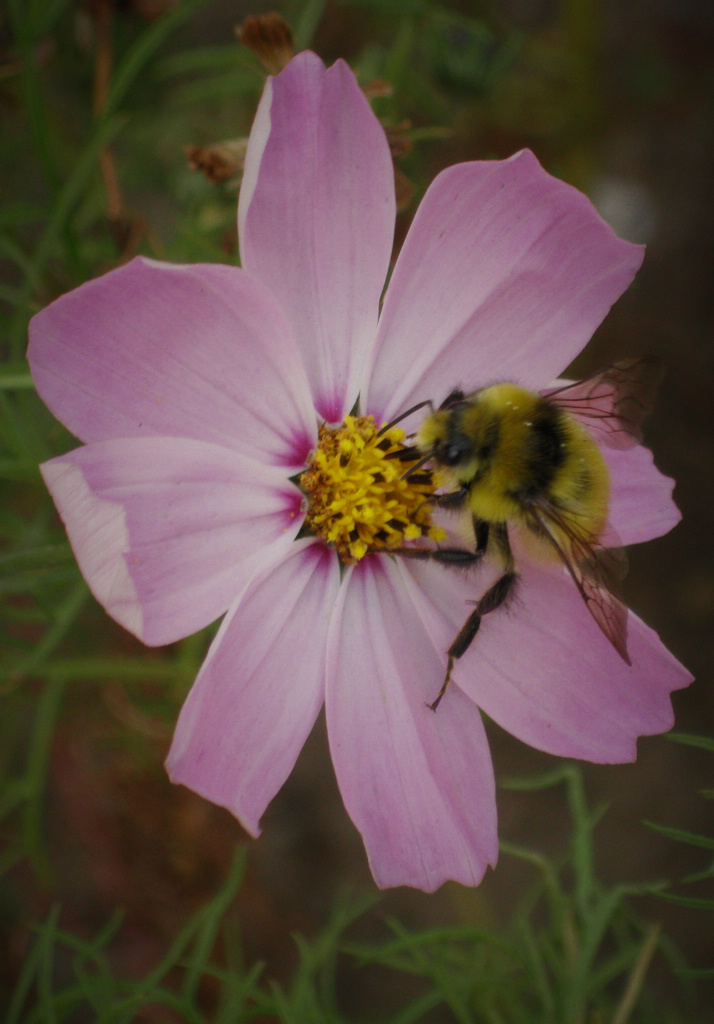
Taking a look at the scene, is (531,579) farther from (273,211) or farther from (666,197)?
(666,197)

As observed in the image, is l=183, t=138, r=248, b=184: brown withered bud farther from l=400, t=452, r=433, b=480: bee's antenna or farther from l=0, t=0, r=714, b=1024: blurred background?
l=400, t=452, r=433, b=480: bee's antenna

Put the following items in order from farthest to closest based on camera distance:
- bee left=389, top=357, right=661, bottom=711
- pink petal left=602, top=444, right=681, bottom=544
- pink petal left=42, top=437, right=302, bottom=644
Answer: pink petal left=602, top=444, right=681, bottom=544 → bee left=389, top=357, right=661, bottom=711 → pink petal left=42, top=437, right=302, bottom=644

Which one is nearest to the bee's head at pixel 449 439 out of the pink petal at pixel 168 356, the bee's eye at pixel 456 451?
the bee's eye at pixel 456 451

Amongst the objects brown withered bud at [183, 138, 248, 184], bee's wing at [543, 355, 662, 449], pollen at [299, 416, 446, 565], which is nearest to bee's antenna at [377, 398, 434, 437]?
pollen at [299, 416, 446, 565]

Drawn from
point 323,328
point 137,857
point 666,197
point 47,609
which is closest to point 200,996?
point 137,857

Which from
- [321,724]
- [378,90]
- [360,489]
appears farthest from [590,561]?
[321,724]

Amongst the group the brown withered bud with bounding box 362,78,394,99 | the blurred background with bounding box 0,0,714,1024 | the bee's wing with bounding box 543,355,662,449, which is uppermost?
the brown withered bud with bounding box 362,78,394,99

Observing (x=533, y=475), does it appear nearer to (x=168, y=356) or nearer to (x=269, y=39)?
(x=168, y=356)

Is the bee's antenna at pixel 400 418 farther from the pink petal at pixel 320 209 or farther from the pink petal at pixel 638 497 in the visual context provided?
the pink petal at pixel 638 497
